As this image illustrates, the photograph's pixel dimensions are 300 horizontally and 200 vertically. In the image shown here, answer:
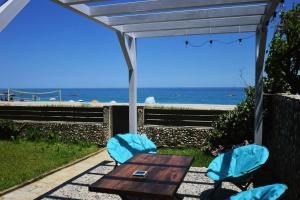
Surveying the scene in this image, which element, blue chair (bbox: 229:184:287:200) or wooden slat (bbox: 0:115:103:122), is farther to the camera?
wooden slat (bbox: 0:115:103:122)

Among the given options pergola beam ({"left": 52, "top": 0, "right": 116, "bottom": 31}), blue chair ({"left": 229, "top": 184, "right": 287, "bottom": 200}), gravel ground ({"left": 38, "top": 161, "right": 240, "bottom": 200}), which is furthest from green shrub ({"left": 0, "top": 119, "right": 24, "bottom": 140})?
blue chair ({"left": 229, "top": 184, "right": 287, "bottom": 200})

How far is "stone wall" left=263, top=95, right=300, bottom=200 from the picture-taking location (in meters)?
3.72

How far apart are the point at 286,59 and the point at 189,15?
9.56 feet

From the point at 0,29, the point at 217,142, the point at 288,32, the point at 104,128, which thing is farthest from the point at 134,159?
the point at 288,32

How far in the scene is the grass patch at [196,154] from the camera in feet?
21.1

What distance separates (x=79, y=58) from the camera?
67.9 metres

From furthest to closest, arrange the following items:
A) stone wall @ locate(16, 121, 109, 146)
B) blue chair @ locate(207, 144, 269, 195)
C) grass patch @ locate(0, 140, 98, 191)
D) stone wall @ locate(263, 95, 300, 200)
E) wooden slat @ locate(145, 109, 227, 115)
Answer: stone wall @ locate(16, 121, 109, 146) → wooden slat @ locate(145, 109, 227, 115) → grass patch @ locate(0, 140, 98, 191) → blue chair @ locate(207, 144, 269, 195) → stone wall @ locate(263, 95, 300, 200)

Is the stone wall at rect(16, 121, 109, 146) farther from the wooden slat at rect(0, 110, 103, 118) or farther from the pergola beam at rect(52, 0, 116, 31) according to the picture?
the pergola beam at rect(52, 0, 116, 31)

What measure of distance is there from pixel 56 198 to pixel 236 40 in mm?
4525

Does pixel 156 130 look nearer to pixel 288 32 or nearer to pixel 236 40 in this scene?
pixel 236 40

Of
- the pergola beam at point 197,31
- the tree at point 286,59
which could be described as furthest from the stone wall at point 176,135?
the pergola beam at point 197,31

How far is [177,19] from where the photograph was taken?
212 inches

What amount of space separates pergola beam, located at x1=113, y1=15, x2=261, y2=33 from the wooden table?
2788mm

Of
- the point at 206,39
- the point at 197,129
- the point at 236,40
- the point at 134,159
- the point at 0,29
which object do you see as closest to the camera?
the point at 0,29
